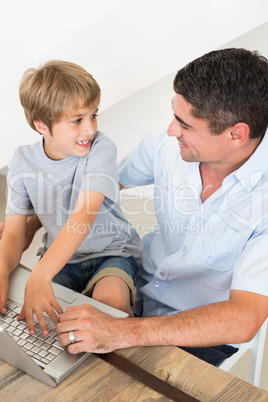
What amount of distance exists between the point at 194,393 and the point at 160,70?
6.97 ft

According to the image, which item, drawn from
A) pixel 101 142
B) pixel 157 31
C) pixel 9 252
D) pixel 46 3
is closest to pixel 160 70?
pixel 157 31

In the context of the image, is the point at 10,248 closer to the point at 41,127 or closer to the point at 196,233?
the point at 41,127

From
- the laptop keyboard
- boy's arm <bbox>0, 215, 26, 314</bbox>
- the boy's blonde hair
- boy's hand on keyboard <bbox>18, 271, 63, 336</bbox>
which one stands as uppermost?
the boy's blonde hair

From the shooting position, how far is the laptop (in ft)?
2.54

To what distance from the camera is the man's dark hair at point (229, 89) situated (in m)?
1.28

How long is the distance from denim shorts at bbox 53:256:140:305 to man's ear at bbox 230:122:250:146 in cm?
51

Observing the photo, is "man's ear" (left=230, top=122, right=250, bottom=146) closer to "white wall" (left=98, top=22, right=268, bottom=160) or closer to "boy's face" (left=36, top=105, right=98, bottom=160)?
"boy's face" (left=36, top=105, right=98, bottom=160)

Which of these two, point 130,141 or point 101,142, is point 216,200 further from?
point 130,141

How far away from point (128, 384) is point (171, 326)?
0.24m

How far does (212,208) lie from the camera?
4.57 feet

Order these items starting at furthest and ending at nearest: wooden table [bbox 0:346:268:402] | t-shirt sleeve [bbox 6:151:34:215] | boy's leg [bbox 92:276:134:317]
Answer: t-shirt sleeve [bbox 6:151:34:215] → boy's leg [bbox 92:276:134:317] → wooden table [bbox 0:346:268:402]

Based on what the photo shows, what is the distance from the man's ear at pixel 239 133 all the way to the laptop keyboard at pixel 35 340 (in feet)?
2.53

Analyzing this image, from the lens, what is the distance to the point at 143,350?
873mm

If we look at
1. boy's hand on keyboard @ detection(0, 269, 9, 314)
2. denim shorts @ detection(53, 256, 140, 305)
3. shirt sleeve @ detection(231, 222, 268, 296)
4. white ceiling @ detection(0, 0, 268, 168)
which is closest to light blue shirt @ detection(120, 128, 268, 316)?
shirt sleeve @ detection(231, 222, 268, 296)
